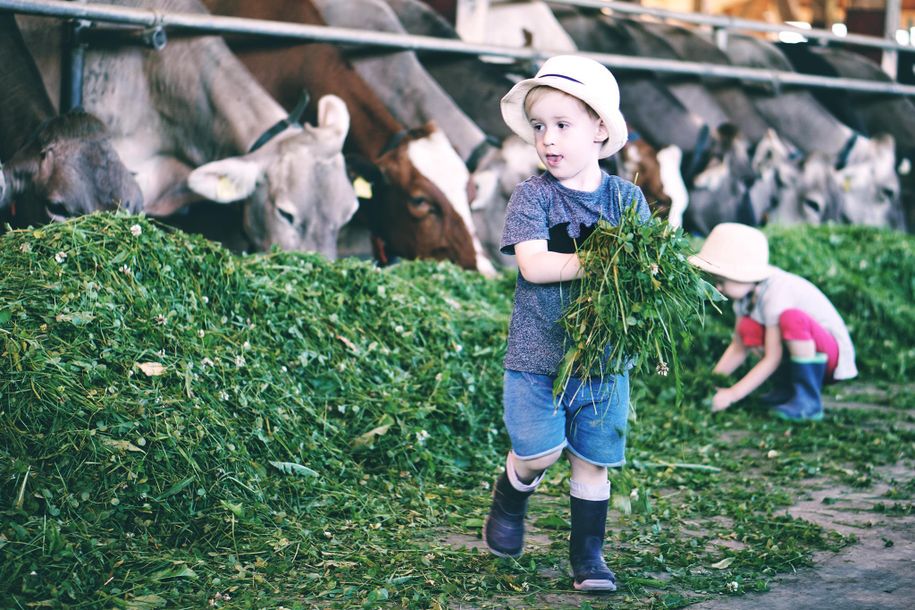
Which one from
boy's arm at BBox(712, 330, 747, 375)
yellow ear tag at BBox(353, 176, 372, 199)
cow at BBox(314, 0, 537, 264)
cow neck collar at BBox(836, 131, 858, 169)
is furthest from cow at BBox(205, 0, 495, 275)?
cow neck collar at BBox(836, 131, 858, 169)

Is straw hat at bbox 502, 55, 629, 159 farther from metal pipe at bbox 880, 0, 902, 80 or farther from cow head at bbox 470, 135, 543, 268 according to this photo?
metal pipe at bbox 880, 0, 902, 80

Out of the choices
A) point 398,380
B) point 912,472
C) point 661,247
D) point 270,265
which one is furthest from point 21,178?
point 912,472

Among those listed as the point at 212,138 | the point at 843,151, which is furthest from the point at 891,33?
the point at 212,138

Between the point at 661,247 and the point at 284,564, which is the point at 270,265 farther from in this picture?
the point at 661,247

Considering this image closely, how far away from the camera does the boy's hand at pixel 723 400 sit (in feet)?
15.8

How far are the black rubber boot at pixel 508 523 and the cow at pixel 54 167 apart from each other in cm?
293

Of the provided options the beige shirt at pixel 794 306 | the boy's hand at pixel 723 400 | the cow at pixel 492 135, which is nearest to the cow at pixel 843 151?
the cow at pixel 492 135

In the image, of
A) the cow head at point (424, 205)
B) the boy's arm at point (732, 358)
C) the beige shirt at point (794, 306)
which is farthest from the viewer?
the cow head at point (424, 205)

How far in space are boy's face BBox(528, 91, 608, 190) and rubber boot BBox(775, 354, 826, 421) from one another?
238 cm

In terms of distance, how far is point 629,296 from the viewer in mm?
2666

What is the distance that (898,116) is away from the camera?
11125mm

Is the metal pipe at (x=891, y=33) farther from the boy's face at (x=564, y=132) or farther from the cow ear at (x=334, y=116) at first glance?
the boy's face at (x=564, y=132)

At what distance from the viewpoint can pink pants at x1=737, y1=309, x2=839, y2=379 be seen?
4.77m

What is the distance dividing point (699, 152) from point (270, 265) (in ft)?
19.2
